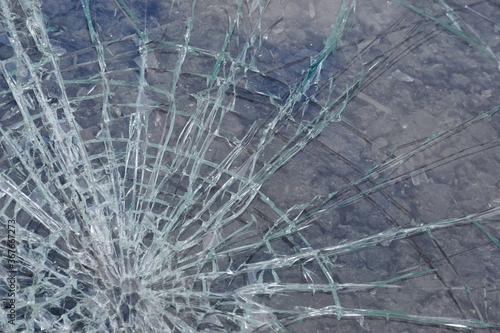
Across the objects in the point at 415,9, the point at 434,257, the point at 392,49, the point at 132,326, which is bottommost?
the point at 132,326

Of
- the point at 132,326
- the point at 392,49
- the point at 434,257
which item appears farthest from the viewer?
the point at 392,49

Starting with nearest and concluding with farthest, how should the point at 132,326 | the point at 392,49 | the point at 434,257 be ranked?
the point at 132,326 → the point at 434,257 → the point at 392,49

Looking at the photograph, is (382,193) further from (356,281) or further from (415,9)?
(415,9)

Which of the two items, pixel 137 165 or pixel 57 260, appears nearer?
pixel 57 260

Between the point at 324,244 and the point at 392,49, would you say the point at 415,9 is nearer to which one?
the point at 392,49

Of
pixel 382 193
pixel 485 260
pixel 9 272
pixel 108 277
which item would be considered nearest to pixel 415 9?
pixel 382 193

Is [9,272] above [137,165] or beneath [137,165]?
beneath
